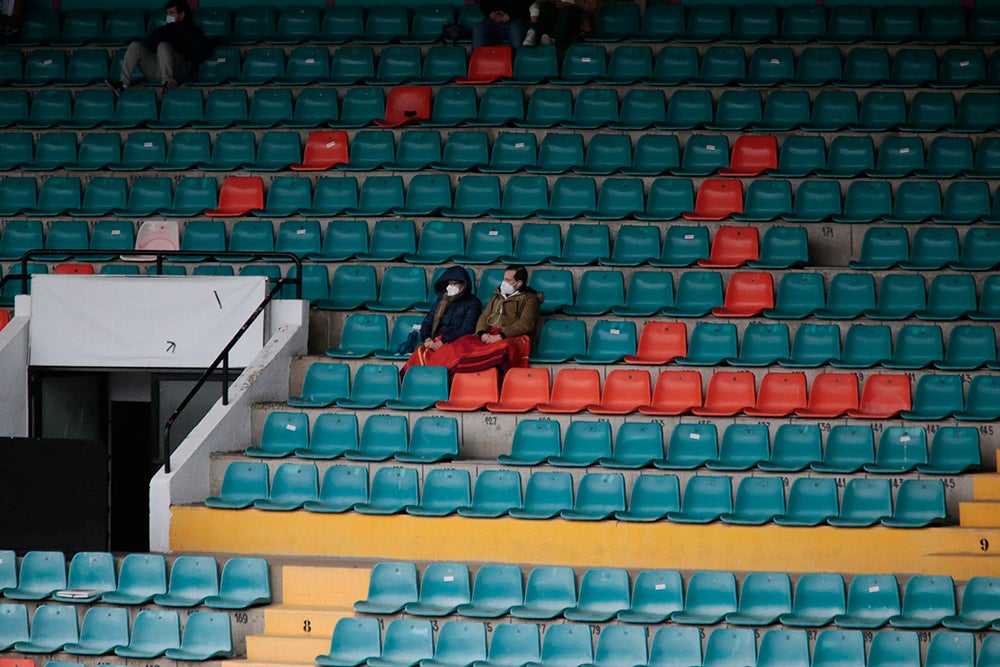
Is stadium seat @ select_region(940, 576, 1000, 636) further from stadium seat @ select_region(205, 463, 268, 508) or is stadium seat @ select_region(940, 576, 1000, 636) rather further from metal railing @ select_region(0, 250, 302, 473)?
metal railing @ select_region(0, 250, 302, 473)

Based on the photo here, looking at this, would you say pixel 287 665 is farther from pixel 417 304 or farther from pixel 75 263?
pixel 75 263

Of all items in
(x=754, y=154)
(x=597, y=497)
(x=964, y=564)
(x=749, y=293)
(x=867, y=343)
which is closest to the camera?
(x=964, y=564)

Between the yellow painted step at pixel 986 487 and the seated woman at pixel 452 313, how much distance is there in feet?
12.6

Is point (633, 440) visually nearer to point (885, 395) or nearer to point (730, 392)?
point (730, 392)

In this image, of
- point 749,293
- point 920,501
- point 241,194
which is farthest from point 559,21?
point 920,501

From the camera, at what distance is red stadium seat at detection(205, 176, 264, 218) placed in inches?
542

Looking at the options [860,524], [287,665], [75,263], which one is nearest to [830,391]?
[860,524]

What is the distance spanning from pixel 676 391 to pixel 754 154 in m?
3.20

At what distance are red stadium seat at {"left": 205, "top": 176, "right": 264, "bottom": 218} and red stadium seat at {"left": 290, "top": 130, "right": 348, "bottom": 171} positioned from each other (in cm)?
39

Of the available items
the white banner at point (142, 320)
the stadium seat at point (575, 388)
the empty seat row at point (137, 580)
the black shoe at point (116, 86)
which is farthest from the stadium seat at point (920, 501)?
the black shoe at point (116, 86)

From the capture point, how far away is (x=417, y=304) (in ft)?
40.7

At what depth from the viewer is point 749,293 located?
39.7 feet

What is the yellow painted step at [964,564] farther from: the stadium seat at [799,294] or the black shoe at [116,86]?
the black shoe at [116,86]

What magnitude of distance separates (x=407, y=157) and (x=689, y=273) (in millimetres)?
3077
